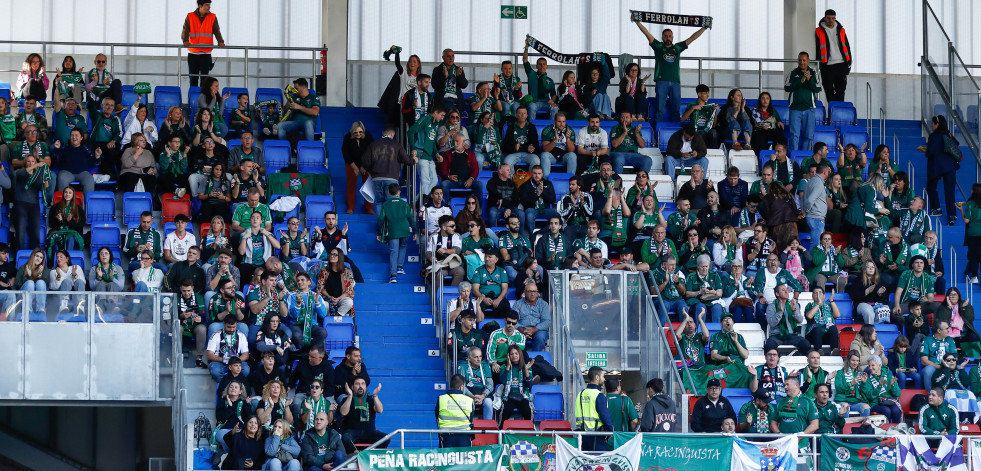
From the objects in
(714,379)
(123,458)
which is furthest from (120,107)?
(714,379)

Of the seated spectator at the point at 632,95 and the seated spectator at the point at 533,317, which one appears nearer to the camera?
the seated spectator at the point at 533,317

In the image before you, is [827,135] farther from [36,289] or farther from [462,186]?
[36,289]

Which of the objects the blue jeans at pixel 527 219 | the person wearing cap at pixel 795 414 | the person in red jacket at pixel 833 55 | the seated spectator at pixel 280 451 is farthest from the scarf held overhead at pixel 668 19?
the seated spectator at pixel 280 451

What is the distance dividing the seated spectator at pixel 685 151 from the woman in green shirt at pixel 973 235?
357 centimetres

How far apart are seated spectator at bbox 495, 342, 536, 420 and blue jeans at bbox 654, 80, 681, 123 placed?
7.84 m

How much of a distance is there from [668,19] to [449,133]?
4.22m

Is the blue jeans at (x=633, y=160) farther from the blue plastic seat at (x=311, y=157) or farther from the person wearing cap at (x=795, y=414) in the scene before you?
the person wearing cap at (x=795, y=414)

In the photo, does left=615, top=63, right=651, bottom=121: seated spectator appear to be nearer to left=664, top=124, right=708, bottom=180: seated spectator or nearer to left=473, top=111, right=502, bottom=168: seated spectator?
left=664, top=124, right=708, bottom=180: seated spectator

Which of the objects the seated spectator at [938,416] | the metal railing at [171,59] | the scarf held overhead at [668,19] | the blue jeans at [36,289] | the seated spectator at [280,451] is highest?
the scarf held overhead at [668,19]

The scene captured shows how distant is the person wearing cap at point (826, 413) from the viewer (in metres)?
17.3

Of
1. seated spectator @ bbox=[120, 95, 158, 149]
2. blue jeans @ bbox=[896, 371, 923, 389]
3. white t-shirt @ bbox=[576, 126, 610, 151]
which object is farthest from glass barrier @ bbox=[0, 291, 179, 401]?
blue jeans @ bbox=[896, 371, 923, 389]

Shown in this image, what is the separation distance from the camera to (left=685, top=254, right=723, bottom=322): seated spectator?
19250 mm

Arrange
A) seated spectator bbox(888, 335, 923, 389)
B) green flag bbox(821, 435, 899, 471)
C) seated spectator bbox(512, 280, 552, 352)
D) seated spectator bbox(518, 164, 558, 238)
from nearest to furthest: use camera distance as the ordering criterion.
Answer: green flag bbox(821, 435, 899, 471) → seated spectator bbox(512, 280, 552, 352) → seated spectator bbox(888, 335, 923, 389) → seated spectator bbox(518, 164, 558, 238)

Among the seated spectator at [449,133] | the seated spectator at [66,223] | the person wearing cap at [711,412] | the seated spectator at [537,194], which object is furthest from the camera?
the seated spectator at [449,133]
